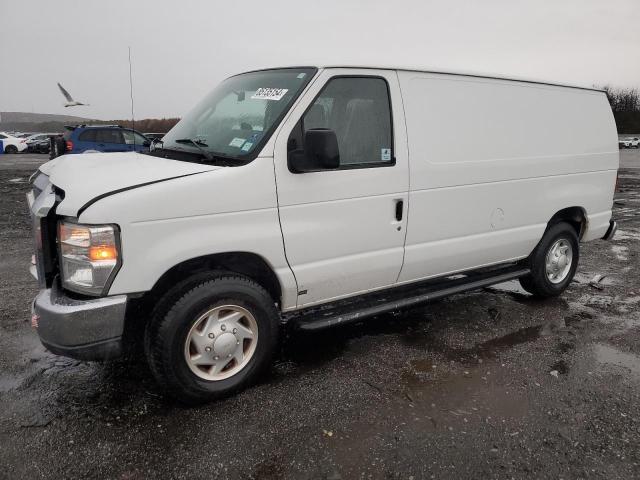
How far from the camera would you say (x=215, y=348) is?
3.15 meters

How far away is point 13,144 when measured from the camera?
31969mm

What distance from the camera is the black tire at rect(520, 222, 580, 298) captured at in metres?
5.00

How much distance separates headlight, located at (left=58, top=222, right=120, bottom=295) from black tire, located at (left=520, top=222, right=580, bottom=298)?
13.2 ft

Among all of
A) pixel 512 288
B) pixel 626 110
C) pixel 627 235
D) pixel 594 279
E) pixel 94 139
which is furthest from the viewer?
pixel 626 110

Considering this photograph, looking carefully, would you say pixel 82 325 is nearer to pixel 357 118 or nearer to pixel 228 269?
pixel 228 269

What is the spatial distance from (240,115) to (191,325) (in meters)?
1.54

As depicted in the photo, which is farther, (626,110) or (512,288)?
(626,110)

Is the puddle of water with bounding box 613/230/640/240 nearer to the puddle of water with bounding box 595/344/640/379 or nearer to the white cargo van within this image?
the white cargo van

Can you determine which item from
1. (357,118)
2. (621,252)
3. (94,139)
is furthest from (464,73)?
(94,139)

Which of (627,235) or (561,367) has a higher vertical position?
(627,235)

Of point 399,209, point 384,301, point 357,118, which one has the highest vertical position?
point 357,118

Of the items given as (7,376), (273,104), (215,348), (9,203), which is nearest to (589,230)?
(273,104)

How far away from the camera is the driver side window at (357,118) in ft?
11.2

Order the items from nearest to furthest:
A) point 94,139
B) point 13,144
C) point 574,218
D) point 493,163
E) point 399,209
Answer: point 399,209 → point 493,163 → point 574,218 → point 94,139 → point 13,144
